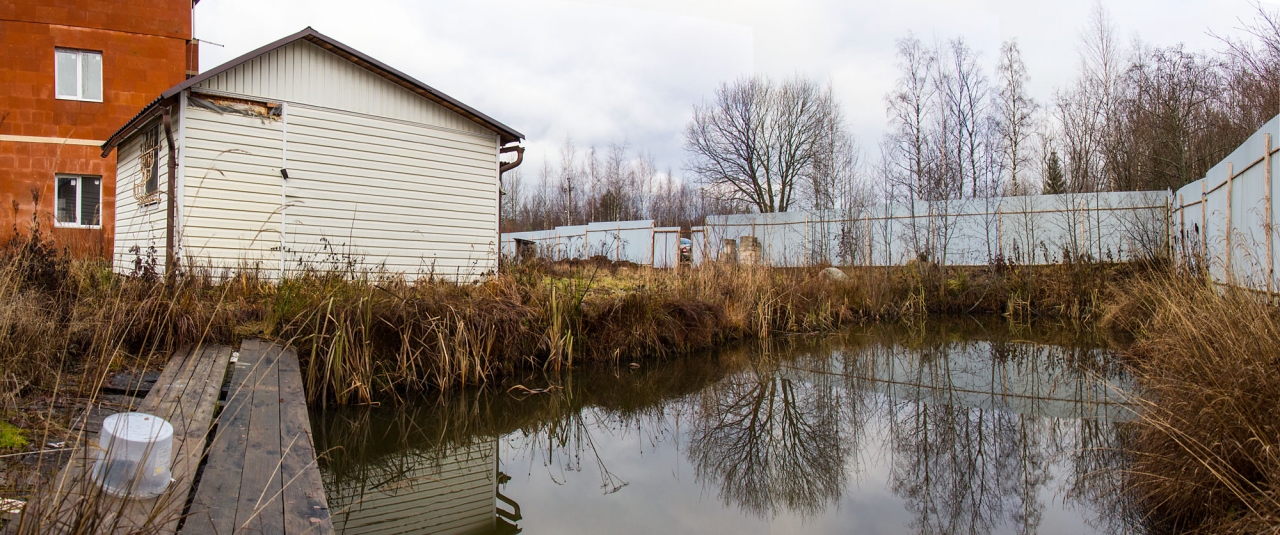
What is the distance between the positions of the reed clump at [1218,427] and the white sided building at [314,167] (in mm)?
6879

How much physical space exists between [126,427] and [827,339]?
8.65 m

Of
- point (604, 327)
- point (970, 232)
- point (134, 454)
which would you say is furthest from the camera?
point (970, 232)

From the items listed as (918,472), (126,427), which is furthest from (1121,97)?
(126,427)

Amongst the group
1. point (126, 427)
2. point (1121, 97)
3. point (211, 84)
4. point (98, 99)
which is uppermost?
point (1121, 97)

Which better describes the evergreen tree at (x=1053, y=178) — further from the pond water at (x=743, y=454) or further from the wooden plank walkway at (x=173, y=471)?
the wooden plank walkway at (x=173, y=471)

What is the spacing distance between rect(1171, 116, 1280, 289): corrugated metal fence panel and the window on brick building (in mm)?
18328

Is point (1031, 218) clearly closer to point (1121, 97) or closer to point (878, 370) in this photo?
point (1121, 97)

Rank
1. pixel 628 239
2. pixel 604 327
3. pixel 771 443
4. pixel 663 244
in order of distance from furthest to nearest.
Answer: pixel 628 239
pixel 663 244
pixel 604 327
pixel 771 443

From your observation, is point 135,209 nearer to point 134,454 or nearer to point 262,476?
point 262,476

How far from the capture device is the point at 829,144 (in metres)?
28.9

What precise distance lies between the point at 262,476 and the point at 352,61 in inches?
320

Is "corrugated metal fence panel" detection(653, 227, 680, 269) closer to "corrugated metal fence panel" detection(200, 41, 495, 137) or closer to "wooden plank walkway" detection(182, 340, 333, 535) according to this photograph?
"corrugated metal fence panel" detection(200, 41, 495, 137)

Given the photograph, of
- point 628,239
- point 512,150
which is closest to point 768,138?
point 628,239

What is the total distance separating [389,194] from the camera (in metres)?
9.62
